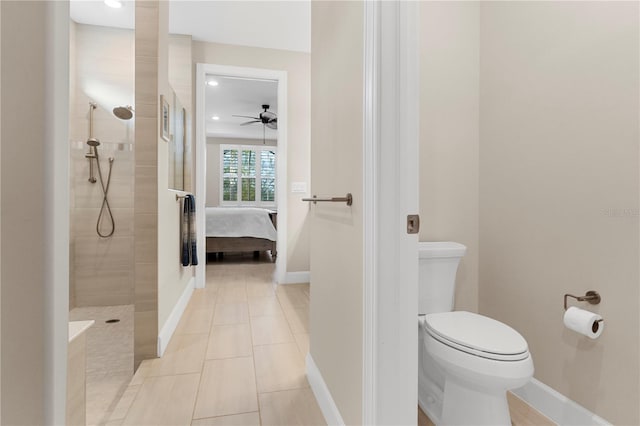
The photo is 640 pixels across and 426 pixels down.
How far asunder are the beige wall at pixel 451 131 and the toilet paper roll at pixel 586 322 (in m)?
0.66

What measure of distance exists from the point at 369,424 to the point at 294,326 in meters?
1.59

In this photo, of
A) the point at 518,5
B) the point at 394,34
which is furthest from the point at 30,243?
the point at 518,5

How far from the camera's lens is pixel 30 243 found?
459mm

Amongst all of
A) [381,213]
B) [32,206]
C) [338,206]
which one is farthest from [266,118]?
[32,206]

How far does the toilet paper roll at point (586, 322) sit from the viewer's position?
4.23ft

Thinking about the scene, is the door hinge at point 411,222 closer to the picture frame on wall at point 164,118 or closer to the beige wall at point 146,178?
the beige wall at point 146,178

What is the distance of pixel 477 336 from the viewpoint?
133 centimetres

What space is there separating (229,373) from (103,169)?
2.34m

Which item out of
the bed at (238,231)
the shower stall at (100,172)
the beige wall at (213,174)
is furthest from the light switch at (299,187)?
the beige wall at (213,174)

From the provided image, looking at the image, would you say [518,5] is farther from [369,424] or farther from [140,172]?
[140,172]

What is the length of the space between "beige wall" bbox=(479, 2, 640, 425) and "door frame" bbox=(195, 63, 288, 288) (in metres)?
2.25

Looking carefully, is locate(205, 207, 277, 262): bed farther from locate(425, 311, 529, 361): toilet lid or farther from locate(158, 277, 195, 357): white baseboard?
locate(425, 311, 529, 361): toilet lid

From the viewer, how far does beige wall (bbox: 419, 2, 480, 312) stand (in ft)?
6.27

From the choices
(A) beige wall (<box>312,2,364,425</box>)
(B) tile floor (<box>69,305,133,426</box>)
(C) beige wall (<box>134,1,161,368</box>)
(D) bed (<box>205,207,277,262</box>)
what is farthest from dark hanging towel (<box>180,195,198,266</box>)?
(D) bed (<box>205,207,277,262</box>)
